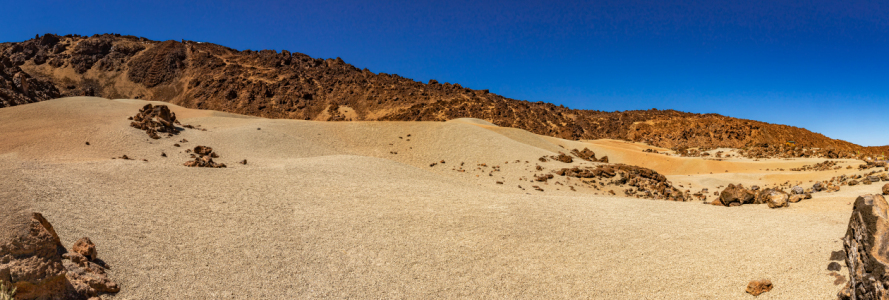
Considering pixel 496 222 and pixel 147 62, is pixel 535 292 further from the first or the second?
pixel 147 62

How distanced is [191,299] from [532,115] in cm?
3058

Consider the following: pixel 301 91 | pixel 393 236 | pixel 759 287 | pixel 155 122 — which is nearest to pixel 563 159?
pixel 393 236

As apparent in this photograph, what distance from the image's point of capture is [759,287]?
4.46 metres

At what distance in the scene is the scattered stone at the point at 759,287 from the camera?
4.44 m

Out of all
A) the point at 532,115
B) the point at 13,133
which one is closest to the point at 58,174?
the point at 13,133

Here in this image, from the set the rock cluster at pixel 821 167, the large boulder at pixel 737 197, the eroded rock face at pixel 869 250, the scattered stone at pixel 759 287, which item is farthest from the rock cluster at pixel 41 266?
the rock cluster at pixel 821 167

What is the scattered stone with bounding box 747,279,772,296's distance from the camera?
4.44 metres

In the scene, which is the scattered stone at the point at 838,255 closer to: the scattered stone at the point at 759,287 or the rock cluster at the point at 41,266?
the scattered stone at the point at 759,287

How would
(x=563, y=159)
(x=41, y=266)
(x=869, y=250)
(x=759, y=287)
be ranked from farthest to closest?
(x=563, y=159) < (x=759, y=287) < (x=869, y=250) < (x=41, y=266)

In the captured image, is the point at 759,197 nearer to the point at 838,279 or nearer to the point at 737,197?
the point at 737,197

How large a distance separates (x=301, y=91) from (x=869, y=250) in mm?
36784

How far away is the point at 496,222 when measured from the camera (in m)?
6.90

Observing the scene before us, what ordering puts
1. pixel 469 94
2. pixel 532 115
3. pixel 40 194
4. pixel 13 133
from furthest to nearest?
1. pixel 469 94
2. pixel 532 115
3. pixel 13 133
4. pixel 40 194

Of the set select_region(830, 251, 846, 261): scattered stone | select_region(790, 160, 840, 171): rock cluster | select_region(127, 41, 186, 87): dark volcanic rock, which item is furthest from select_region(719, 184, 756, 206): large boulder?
select_region(127, 41, 186, 87): dark volcanic rock
